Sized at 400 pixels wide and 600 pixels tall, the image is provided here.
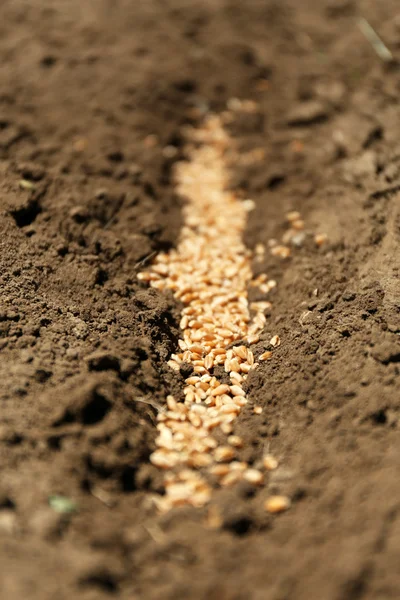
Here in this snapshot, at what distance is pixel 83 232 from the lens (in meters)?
4.46

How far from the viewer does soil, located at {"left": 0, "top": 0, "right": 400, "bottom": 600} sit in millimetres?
2676

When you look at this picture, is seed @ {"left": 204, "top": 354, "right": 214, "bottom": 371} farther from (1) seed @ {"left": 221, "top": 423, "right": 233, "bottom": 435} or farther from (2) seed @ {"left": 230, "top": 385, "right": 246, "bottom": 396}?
(1) seed @ {"left": 221, "top": 423, "right": 233, "bottom": 435}

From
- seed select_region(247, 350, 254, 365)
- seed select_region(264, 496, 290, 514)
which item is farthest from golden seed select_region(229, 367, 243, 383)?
seed select_region(264, 496, 290, 514)

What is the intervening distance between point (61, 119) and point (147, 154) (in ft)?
2.96

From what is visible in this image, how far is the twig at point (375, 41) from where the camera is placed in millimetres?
6023

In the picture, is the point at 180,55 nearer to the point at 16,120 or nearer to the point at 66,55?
the point at 66,55

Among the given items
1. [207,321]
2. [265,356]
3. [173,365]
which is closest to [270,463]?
[265,356]

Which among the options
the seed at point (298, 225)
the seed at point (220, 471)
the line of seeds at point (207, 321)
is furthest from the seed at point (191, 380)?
the seed at point (298, 225)

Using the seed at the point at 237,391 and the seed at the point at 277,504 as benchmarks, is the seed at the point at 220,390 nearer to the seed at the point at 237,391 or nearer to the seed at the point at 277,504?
the seed at the point at 237,391

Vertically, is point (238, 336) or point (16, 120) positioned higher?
point (16, 120)

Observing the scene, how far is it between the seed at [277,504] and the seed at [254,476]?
0.49ft

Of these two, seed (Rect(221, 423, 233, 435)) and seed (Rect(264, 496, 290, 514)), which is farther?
seed (Rect(221, 423, 233, 435))

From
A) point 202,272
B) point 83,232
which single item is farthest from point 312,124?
point 83,232

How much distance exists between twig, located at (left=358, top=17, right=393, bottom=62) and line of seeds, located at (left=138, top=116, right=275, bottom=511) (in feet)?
6.16
